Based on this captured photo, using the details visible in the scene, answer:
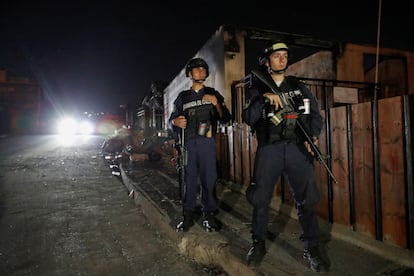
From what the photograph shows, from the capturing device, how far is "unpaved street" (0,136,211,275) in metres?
2.90

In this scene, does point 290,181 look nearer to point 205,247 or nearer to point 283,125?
point 283,125

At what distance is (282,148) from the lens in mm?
2422

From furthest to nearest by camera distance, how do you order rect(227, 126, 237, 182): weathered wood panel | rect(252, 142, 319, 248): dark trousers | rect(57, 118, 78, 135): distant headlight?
rect(57, 118, 78, 135): distant headlight
rect(227, 126, 237, 182): weathered wood panel
rect(252, 142, 319, 248): dark trousers

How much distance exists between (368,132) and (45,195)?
6052mm

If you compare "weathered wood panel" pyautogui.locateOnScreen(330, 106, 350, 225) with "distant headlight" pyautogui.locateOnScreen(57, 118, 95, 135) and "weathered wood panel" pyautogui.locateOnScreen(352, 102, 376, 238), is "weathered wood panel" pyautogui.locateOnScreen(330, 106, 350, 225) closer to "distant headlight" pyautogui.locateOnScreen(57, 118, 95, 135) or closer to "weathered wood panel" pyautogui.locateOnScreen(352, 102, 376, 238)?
"weathered wood panel" pyautogui.locateOnScreen(352, 102, 376, 238)

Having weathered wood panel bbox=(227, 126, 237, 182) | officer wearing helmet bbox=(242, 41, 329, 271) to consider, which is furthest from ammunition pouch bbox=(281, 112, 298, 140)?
weathered wood panel bbox=(227, 126, 237, 182)

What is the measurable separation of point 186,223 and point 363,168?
214 centimetres

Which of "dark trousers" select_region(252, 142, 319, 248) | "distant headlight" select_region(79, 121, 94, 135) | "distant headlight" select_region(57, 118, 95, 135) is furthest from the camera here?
"distant headlight" select_region(57, 118, 95, 135)

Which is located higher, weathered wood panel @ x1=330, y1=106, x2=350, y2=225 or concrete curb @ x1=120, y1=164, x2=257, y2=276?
weathered wood panel @ x1=330, y1=106, x2=350, y2=225

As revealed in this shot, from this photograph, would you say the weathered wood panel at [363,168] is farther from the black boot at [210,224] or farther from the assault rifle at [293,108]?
the black boot at [210,224]

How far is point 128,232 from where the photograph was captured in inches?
153

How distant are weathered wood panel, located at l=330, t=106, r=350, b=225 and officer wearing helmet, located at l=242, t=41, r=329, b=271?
83 centimetres

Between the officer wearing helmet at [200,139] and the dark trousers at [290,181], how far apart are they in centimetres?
93

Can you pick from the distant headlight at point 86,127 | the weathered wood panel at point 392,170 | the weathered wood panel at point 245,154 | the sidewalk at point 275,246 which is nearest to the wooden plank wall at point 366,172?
the weathered wood panel at point 392,170
